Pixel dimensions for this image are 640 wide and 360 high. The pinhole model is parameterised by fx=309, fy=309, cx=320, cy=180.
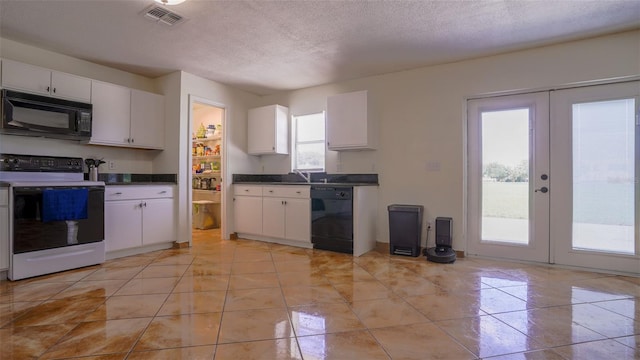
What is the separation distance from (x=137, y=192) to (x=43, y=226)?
94cm

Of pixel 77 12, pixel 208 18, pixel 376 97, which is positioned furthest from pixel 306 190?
pixel 77 12

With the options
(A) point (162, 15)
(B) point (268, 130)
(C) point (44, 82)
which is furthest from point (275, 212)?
(C) point (44, 82)

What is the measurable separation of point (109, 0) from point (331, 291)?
292cm

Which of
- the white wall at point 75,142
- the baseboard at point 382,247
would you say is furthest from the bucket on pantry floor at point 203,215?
the baseboard at point 382,247

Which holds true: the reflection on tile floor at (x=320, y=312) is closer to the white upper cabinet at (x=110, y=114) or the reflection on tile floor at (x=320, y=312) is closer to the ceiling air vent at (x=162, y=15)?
the white upper cabinet at (x=110, y=114)

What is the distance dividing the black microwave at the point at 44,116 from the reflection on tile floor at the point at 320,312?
1429mm

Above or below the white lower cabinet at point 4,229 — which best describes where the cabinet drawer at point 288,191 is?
above

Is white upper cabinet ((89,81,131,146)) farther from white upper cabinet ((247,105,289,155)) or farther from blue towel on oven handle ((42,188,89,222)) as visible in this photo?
white upper cabinet ((247,105,289,155))

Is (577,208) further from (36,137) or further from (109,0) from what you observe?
(36,137)

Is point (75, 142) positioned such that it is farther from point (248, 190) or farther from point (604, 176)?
point (604, 176)

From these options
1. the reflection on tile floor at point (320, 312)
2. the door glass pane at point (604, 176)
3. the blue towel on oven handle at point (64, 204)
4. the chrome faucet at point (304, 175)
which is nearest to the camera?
the reflection on tile floor at point (320, 312)

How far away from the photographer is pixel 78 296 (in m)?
2.40

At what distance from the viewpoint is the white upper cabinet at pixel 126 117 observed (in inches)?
141

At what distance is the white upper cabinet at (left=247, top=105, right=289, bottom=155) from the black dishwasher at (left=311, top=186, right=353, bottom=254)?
1166 millimetres
